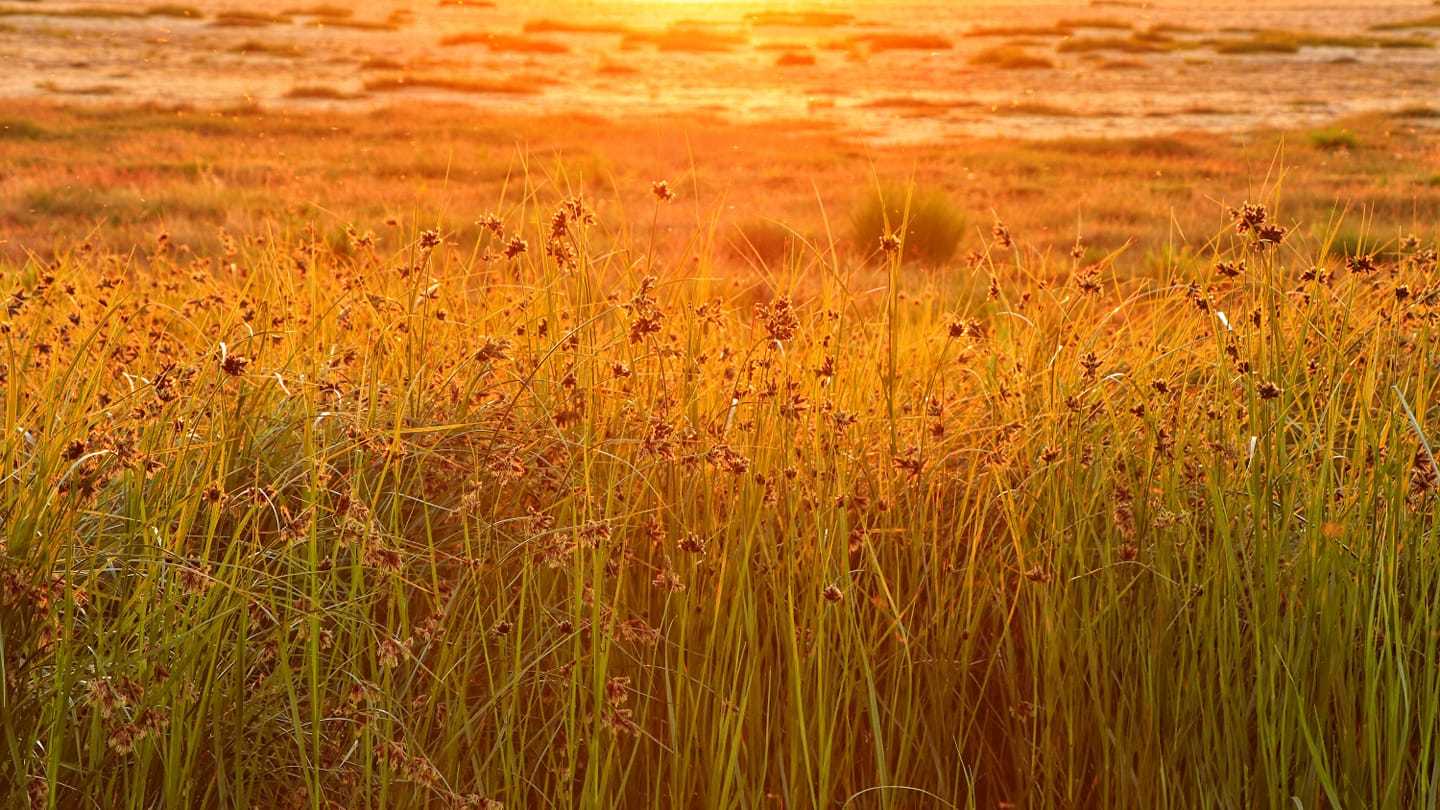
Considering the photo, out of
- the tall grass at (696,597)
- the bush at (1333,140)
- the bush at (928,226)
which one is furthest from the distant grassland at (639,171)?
the tall grass at (696,597)

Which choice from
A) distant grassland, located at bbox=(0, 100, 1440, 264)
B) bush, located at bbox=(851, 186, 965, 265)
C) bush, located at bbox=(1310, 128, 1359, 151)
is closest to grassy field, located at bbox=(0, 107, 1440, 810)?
distant grassland, located at bbox=(0, 100, 1440, 264)

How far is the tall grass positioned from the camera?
6.34 ft

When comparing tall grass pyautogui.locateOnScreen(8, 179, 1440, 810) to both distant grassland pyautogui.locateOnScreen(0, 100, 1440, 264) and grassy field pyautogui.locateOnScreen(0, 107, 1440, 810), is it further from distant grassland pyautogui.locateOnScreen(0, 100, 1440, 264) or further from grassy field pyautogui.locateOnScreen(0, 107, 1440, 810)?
distant grassland pyautogui.locateOnScreen(0, 100, 1440, 264)

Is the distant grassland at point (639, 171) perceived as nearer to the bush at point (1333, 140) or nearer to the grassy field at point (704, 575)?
the bush at point (1333, 140)

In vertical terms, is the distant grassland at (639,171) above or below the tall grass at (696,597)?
below

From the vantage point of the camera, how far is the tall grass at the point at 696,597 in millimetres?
1933

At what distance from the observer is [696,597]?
2.25 m

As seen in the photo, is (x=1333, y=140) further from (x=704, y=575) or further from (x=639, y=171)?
(x=704, y=575)

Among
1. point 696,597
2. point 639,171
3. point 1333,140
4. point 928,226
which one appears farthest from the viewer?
point 1333,140

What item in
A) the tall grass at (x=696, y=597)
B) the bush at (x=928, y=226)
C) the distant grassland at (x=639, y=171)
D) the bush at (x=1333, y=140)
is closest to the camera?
the tall grass at (x=696, y=597)

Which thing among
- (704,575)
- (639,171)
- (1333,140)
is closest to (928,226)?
(639,171)

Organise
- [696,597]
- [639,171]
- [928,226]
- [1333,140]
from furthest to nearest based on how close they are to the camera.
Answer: [1333,140]
[639,171]
[928,226]
[696,597]

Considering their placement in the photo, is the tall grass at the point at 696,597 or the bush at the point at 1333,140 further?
the bush at the point at 1333,140

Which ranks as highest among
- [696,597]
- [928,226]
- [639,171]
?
[696,597]
